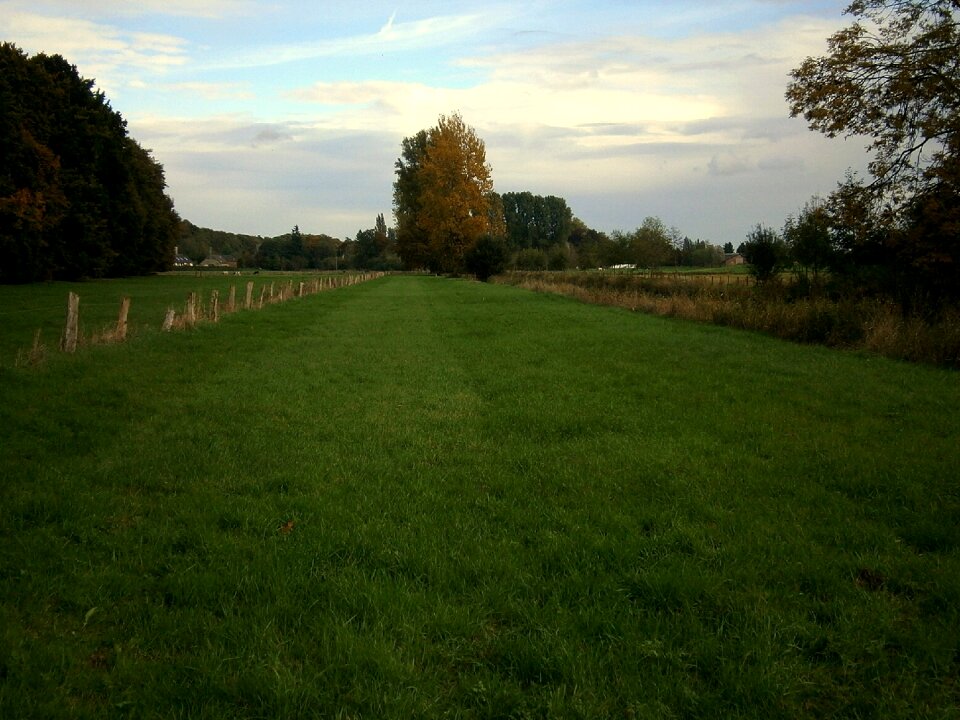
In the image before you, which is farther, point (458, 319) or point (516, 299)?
point (516, 299)

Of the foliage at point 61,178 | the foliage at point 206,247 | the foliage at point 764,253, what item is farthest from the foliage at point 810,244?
the foliage at point 206,247

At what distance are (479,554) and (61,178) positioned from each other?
2373 inches

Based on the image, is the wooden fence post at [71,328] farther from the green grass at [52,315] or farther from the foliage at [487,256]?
the foliage at [487,256]

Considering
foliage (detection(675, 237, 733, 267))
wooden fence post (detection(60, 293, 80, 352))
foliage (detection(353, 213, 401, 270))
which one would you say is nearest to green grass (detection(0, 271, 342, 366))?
wooden fence post (detection(60, 293, 80, 352))

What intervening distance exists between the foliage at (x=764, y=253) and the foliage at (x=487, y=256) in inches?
1306

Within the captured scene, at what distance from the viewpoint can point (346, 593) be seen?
4.31 m

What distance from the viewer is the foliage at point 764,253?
110 feet

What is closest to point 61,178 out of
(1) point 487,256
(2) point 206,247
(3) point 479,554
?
(1) point 487,256

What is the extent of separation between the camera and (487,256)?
66438 millimetres

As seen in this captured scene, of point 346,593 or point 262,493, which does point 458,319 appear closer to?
point 262,493

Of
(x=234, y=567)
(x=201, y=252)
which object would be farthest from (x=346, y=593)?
(x=201, y=252)

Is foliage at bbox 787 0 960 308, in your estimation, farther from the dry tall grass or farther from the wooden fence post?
the wooden fence post

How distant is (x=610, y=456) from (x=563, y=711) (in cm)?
445

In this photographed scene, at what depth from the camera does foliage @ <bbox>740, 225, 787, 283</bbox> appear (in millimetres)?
33500
